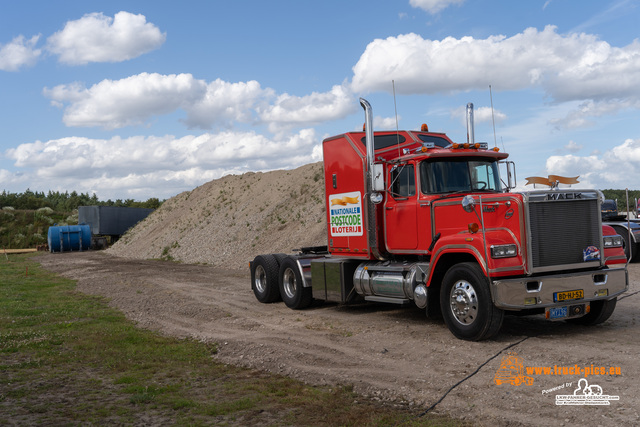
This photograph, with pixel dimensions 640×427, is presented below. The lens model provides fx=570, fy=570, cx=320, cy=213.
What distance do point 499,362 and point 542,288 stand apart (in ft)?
5.06

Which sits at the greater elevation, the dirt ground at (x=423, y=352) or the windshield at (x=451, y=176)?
the windshield at (x=451, y=176)

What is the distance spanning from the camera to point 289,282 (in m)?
13.9

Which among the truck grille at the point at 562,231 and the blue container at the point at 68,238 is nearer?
the truck grille at the point at 562,231

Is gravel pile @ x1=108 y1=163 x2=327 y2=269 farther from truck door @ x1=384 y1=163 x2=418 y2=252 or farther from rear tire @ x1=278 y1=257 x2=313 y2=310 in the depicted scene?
truck door @ x1=384 y1=163 x2=418 y2=252

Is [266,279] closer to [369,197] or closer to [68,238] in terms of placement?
[369,197]

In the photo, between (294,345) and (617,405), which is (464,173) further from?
(617,405)

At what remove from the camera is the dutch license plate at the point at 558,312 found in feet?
28.1

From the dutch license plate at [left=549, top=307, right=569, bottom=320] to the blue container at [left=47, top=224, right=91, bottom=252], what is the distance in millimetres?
46153

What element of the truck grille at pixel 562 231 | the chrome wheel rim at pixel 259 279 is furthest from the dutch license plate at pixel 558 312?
the chrome wheel rim at pixel 259 279

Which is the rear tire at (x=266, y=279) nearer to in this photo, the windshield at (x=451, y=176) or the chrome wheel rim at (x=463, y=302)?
the windshield at (x=451, y=176)

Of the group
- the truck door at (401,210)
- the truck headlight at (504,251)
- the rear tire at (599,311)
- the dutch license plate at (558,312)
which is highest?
the truck door at (401,210)

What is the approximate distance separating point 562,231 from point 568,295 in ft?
3.18

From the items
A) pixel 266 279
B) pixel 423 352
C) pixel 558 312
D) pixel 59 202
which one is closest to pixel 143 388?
pixel 423 352

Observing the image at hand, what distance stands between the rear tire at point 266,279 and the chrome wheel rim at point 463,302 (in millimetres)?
6080
